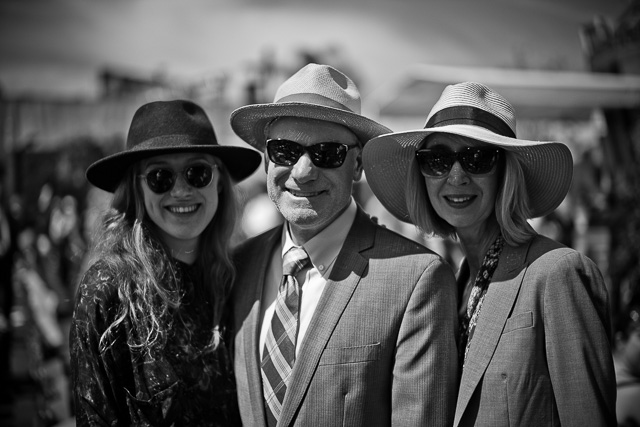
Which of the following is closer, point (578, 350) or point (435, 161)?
point (578, 350)

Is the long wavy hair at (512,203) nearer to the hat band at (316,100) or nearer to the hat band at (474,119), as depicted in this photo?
the hat band at (474,119)

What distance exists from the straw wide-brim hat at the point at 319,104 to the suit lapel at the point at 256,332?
59cm

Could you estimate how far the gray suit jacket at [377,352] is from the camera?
200 centimetres

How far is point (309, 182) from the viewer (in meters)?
2.28

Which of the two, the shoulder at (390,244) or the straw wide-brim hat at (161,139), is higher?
the straw wide-brim hat at (161,139)

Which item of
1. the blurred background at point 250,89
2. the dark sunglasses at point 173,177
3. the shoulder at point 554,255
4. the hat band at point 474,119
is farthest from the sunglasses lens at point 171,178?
the blurred background at point 250,89

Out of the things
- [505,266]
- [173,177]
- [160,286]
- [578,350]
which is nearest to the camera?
[578,350]

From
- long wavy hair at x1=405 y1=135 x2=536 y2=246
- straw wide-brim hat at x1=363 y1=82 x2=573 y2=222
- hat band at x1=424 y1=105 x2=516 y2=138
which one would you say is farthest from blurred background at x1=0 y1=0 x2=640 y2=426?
hat band at x1=424 y1=105 x2=516 y2=138

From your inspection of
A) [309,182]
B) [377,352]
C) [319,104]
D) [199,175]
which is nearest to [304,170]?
[309,182]

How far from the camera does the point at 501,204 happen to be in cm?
221

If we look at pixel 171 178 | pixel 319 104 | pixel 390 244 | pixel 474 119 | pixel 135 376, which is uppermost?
pixel 319 104

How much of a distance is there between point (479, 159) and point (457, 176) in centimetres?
11

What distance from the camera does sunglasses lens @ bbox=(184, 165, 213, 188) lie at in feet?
8.05

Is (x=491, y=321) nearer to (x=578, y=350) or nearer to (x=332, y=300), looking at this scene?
(x=578, y=350)
